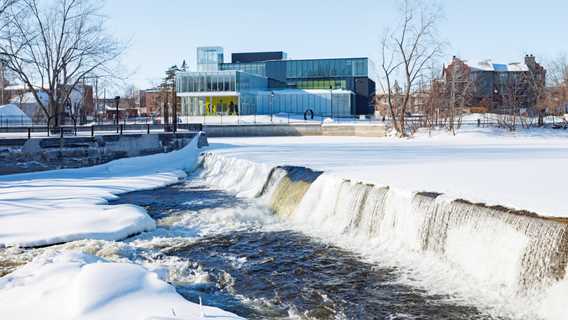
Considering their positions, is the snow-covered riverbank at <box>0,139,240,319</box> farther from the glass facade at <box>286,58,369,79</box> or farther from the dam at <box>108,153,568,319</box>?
the glass facade at <box>286,58,369,79</box>

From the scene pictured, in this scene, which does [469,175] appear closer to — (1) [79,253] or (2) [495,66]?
(1) [79,253]

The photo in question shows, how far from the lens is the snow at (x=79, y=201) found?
12.0m

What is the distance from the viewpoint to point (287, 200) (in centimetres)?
1545

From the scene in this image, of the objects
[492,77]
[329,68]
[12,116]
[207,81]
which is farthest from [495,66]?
[12,116]

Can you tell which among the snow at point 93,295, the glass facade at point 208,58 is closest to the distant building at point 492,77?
the glass facade at point 208,58

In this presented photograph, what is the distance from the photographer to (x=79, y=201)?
645 inches

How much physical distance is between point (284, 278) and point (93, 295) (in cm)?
322

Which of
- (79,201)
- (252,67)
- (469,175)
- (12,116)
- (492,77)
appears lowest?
(79,201)

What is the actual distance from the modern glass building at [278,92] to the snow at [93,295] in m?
51.4

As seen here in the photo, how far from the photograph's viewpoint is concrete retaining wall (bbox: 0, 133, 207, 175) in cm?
2392

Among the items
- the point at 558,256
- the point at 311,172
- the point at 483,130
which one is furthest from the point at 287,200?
the point at 483,130

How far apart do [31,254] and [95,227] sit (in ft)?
6.58

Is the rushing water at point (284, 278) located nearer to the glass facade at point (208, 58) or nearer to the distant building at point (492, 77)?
the distant building at point (492, 77)

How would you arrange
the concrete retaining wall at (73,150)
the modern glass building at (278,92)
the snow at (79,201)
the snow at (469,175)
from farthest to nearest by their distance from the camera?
1. the modern glass building at (278,92)
2. the concrete retaining wall at (73,150)
3. the snow at (79,201)
4. the snow at (469,175)
